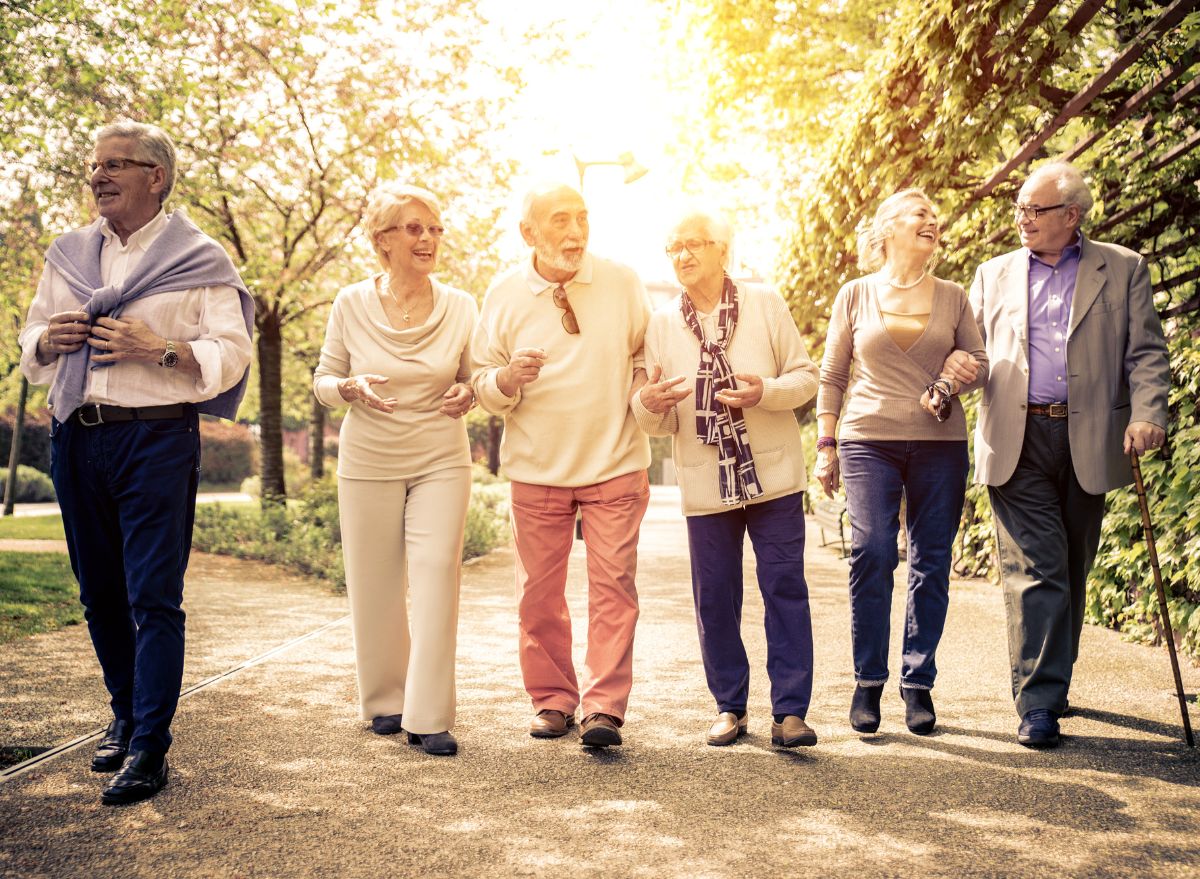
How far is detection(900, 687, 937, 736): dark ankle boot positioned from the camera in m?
4.66

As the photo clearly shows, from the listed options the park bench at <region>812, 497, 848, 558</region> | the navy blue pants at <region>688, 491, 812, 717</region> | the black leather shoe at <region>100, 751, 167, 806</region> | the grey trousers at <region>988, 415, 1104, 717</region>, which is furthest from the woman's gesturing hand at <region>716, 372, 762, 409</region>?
the park bench at <region>812, 497, 848, 558</region>

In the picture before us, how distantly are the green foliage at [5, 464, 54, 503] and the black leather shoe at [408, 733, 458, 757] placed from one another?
26456 mm

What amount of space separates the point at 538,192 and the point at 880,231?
149 centimetres

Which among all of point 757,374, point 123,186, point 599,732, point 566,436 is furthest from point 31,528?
point 757,374

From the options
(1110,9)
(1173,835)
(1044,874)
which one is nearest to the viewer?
(1044,874)

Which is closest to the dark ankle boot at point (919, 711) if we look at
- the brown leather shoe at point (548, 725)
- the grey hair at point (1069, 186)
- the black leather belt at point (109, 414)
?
the brown leather shoe at point (548, 725)

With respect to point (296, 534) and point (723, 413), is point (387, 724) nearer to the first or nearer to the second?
point (723, 413)

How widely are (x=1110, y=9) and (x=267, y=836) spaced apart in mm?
6294

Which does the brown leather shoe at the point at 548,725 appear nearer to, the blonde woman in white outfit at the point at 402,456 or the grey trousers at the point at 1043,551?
the blonde woman in white outfit at the point at 402,456

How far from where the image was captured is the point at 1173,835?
3.33 m

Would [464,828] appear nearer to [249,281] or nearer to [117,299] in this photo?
[117,299]

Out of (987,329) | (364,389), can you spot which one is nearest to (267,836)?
(364,389)

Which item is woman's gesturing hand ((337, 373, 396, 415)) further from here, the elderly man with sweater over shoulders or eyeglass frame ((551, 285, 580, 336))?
eyeglass frame ((551, 285, 580, 336))

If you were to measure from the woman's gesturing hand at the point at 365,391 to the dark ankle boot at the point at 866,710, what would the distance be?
2.20m
